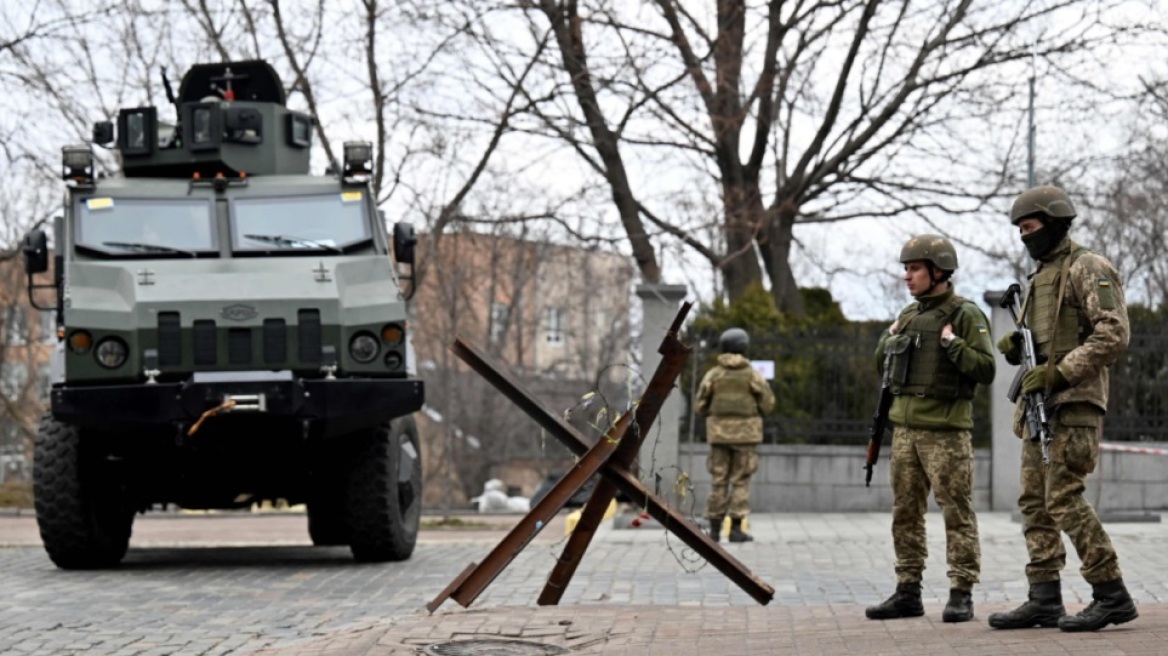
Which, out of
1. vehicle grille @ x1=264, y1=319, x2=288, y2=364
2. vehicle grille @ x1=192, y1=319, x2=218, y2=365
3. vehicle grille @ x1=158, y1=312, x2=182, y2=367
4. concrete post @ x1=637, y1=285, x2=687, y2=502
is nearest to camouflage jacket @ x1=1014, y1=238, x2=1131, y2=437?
vehicle grille @ x1=264, y1=319, x2=288, y2=364

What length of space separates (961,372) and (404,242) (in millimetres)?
6048

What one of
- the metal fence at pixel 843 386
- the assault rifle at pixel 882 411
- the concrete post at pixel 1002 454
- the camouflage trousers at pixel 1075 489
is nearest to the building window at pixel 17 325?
the metal fence at pixel 843 386

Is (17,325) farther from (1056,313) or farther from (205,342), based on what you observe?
(1056,313)

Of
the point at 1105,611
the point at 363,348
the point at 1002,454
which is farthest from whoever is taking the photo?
the point at 1002,454

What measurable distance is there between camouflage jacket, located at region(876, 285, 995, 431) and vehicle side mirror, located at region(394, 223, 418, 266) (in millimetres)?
5725

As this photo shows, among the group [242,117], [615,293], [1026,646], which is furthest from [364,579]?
[615,293]

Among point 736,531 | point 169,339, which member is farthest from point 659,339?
point 169,339

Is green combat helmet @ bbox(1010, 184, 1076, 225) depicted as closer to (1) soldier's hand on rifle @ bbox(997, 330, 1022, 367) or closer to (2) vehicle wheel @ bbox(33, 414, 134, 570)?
(1) soldier's hand on rifle @ bbox(997, 330, 1022, 367)

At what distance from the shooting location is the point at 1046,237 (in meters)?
8.05

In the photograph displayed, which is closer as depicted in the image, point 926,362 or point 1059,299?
point 1059,299

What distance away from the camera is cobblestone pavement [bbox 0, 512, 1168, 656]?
807cm

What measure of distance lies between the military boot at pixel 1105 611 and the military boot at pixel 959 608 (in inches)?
28.4

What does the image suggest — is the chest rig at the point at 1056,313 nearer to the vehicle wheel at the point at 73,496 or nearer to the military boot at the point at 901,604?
the military boot at the point at 901,604

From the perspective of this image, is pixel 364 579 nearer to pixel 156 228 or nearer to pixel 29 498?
pixel 156 228
